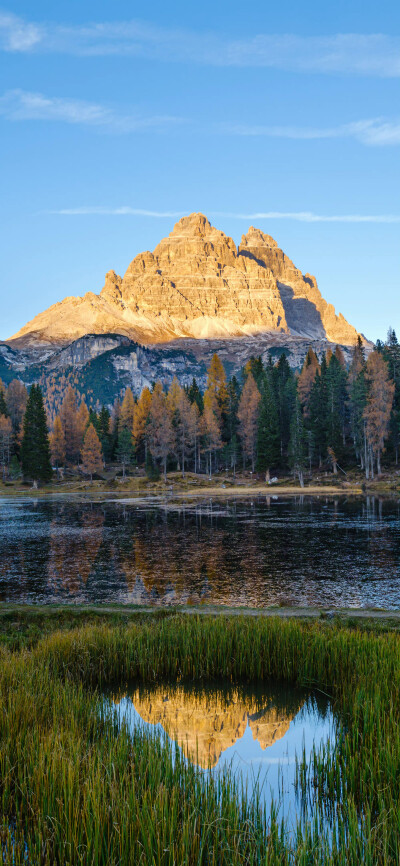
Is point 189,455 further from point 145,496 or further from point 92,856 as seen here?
point 92,856

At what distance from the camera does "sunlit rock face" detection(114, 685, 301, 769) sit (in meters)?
10.3

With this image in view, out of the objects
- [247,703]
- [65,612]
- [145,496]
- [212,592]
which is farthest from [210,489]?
[247,703]

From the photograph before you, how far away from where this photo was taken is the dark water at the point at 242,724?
911 centimetres

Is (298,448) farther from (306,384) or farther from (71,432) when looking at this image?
(71,432)

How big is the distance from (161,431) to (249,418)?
1585 cm

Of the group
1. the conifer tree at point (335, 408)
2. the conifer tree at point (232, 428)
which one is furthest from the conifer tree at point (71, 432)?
the conifer tree at point (335, 408)

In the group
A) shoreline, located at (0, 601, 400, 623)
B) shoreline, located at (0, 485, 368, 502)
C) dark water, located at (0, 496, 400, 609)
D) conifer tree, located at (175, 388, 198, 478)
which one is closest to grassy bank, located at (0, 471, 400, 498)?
shoreline, located at (0, 485, 368, 502)

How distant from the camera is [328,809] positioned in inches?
304

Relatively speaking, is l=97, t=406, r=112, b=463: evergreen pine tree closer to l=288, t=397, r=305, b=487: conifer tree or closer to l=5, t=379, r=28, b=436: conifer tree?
l=5, t=379, r=28, b=436: conifer tree

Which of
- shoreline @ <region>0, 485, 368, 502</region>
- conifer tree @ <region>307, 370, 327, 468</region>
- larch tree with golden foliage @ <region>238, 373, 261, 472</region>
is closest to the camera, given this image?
shoreline @ <region>0, 485, 368, 502</region>

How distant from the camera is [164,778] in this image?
737 centimetres

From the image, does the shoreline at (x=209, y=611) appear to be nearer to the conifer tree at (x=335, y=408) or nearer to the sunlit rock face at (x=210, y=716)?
the sunlit rock face at (x=210, y=716)

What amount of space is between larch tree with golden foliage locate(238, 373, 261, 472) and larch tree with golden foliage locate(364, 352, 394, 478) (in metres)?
22.0

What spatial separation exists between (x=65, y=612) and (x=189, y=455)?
3627 inches
